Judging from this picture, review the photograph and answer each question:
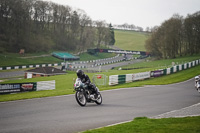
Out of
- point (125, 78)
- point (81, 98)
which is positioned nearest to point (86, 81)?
point (81, 98)

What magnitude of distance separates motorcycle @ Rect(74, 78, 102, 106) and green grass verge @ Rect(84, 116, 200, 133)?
4.63 m

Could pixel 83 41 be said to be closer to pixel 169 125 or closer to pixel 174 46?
pixel 174 46

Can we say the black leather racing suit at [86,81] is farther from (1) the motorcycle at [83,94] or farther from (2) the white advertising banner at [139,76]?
(2) the white advertising banner at [139,76]

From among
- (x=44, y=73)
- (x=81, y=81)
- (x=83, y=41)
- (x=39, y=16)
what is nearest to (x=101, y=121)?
(x=81, y=81)

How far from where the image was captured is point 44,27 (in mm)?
97250

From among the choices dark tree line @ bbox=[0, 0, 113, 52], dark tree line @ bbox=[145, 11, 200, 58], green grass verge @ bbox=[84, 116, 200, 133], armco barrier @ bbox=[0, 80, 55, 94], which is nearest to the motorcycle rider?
green grass verge @ bbox=[84, 116, 200, 133]

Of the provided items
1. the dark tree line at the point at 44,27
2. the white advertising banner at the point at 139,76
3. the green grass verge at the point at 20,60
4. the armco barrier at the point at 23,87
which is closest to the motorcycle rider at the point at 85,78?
the armco barrier at the point at 23,87

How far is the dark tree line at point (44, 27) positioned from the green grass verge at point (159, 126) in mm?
63654

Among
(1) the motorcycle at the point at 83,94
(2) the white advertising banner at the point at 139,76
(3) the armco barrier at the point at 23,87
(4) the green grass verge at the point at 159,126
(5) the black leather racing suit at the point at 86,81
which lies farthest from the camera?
(2) the white advertising banner at the point at 139,76

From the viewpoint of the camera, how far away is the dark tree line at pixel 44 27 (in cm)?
7575

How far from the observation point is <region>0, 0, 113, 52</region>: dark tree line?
75750mm

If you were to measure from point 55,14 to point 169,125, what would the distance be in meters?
92.6

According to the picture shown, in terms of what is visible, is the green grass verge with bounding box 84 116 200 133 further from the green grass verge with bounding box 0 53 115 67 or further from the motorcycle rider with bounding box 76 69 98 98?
the green grass verge with bounding box 0 53 115 67

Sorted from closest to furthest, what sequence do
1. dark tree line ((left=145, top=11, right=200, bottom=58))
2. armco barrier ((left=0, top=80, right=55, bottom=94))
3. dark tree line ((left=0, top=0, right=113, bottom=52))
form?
1. armco barrier ((left=0, top=80, right=55, bottom=94))
2. dark tree line ((left=145, top=11, right=200, bottom=58))
3. dark tree line ((left=0, top=0, right=113, bottom=52))
